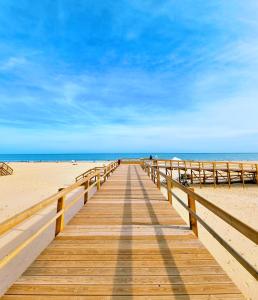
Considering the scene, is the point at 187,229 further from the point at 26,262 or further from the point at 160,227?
the point at 26,262

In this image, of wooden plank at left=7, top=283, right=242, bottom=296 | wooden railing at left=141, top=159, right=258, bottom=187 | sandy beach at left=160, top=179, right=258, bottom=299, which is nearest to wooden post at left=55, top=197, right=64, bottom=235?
wooden plank at left=7, top=283, right=242, bottom=296

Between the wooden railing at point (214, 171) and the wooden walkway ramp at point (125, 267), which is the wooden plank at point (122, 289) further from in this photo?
the wooden railing at point (214, 171)

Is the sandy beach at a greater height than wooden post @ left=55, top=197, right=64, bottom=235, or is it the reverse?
wooden post @ left=55, top=197, right=64, bottom=235

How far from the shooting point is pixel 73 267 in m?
3.21

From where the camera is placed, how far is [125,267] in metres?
3.22

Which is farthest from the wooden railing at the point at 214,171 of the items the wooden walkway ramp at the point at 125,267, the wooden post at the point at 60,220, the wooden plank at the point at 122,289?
the wooden plank at the point at 122,289

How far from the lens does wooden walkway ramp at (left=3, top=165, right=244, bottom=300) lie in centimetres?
263

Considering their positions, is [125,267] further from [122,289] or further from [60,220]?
[60,220]

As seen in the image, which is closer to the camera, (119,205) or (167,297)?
(167,297)

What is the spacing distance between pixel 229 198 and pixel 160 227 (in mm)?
13319

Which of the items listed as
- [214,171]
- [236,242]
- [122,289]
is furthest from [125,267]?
[214,171]

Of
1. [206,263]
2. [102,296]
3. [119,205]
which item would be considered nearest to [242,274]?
[206,263]

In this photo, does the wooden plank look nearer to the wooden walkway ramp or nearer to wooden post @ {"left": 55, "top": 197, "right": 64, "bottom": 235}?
the wooden walkway ramp

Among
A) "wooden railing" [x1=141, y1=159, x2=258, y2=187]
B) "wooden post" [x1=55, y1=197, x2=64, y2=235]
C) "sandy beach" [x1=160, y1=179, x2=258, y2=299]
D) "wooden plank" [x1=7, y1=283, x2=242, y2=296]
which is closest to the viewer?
"wooden plank" [x1=7, y1=283, x2=242, y2=296]
